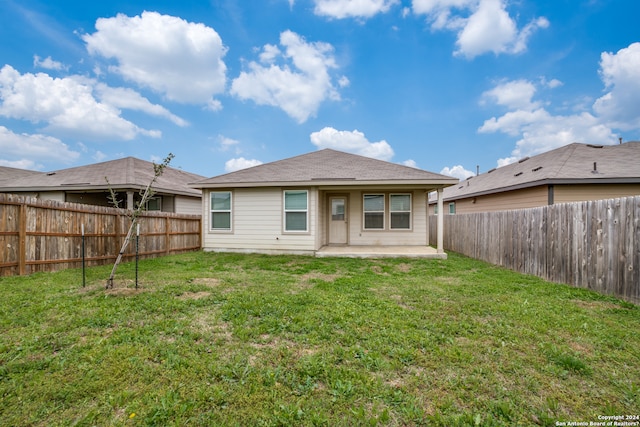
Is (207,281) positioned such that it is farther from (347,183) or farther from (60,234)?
(347,183)

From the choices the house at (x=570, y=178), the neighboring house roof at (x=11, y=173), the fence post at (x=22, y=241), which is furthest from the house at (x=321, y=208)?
the neighboring house roof at (x=11, y=173)

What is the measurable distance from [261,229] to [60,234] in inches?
216

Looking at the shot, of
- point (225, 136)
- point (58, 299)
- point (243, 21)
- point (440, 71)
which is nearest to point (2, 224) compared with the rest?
point (58, 299)

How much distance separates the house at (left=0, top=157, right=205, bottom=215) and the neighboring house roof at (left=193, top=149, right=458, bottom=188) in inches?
96.8

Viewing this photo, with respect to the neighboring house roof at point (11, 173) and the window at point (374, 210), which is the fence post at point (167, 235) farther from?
the neighboring house roof at point (11, 173)

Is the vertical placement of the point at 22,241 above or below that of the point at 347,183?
below

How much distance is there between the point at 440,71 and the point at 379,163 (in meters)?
5.88

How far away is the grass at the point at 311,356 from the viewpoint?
201 centimetres

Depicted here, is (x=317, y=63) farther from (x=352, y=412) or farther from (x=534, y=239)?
(x=352, y=412)

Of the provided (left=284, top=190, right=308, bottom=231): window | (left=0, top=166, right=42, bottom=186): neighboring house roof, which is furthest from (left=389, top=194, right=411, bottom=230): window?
(left=0, top=166, right=42, bottom=186): neighboring house roof

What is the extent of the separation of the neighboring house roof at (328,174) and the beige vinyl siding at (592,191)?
443cm

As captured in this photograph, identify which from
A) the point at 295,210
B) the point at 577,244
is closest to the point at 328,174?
the point at 295,210

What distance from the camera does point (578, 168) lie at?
1063 cm

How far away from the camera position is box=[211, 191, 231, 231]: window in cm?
1066
